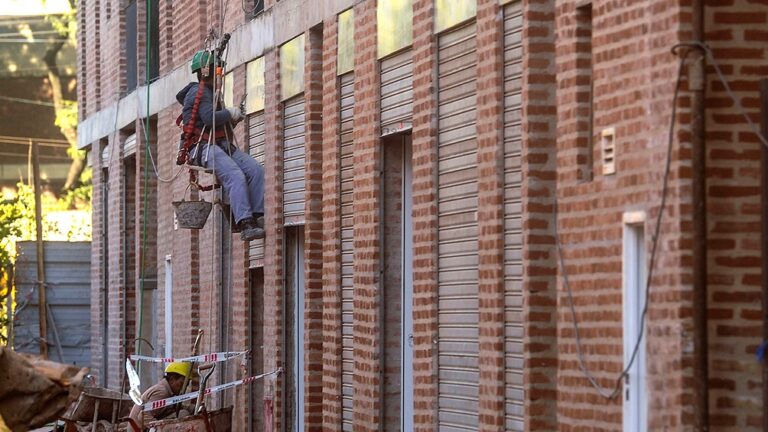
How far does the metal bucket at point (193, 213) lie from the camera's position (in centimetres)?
2161

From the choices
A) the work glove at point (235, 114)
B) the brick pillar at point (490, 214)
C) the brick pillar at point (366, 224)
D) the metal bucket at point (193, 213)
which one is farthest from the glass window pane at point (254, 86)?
the brick pillar at point (490, 214)

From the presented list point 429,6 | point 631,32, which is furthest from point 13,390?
point 631,32

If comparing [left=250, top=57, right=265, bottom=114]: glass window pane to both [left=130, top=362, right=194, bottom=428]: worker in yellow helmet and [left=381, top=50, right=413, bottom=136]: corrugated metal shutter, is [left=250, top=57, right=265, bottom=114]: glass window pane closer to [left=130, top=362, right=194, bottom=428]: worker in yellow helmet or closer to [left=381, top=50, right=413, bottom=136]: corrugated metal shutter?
[left=130, top=362, right=194, bottom=428]: worker in yellow helmet

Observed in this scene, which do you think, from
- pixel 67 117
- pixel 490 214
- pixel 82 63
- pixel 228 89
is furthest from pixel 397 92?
pixel 67 117

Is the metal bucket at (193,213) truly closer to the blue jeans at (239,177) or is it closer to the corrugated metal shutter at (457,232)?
A: the blue jeans at (239,177)

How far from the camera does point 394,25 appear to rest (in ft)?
54.4

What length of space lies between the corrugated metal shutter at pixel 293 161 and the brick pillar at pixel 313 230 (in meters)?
0.40

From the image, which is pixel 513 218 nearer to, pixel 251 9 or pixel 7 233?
pixel 251 9

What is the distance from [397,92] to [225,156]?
457 centimetres

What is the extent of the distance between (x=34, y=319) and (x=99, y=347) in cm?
269

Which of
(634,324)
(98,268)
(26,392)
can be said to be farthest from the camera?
(98,268)

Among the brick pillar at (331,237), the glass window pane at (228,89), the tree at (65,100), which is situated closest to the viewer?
the brick pillar at (331,237)

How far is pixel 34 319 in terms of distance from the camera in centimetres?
3381

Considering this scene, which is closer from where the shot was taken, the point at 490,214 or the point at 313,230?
the point at 490,214
